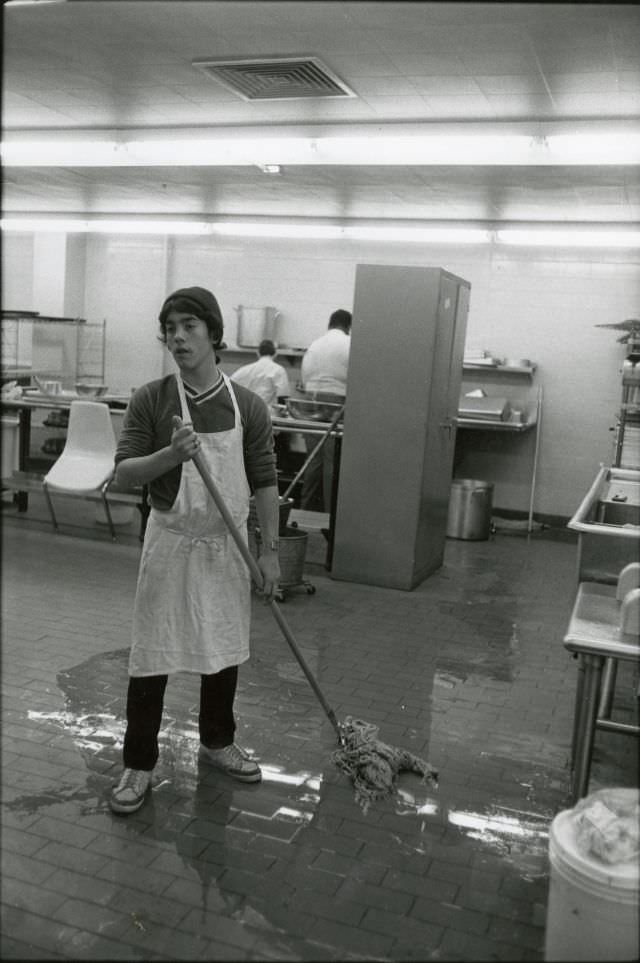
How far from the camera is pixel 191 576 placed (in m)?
2.58

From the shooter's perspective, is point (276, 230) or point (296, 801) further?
point (276, 230)

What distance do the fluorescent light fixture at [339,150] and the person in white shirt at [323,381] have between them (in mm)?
1214

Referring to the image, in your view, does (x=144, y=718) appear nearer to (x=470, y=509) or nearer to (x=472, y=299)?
(x=470, y=509)

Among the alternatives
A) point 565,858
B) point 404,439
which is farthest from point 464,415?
point 565,858

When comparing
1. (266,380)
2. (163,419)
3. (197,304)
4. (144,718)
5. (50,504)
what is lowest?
(50,504)

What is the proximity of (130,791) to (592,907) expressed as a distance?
1.36 m

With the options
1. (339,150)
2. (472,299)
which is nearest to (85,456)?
(339,150)

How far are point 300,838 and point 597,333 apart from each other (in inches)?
187

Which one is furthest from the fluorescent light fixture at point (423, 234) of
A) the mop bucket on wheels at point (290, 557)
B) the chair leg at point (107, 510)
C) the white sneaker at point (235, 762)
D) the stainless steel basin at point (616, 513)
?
the white sneaker at point (235, 762)

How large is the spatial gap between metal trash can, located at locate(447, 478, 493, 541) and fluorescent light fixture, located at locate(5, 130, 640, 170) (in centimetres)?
213

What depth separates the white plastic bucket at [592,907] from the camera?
69.2 inches

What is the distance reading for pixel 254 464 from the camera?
2688 mm

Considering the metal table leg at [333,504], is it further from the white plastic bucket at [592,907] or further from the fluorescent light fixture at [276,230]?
the white plastic bucket at [592,907]

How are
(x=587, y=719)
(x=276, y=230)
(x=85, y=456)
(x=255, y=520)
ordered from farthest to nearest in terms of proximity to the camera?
(x=276, y=230) → (x=85, y=456) → (x=255, y=520) → (x=587, y=719)
